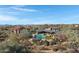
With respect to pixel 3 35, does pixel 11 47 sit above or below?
below

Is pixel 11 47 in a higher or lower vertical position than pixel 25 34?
lower

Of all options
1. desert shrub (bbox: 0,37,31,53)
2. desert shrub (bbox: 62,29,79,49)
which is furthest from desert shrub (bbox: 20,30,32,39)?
desert shrub (bbox: 62,29,79,49)

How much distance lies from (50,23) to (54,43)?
234mm

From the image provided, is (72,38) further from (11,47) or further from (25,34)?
(11,47)

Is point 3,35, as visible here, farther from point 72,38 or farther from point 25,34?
point 72,38

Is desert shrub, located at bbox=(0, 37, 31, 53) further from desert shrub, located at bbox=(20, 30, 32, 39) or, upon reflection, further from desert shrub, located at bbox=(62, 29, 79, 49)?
desert shrub, located at bbox=(62, 29, 79, 49)

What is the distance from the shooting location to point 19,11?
346 cm

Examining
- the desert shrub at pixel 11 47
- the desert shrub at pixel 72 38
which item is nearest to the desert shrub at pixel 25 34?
the desert shrub at pixel 11 47

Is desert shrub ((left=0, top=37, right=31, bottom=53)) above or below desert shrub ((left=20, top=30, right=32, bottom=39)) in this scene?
below

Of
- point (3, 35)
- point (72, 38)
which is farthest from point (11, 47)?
point (72, 38)

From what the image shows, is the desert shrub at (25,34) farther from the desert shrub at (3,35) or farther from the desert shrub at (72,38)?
→ the desert shrub at (72,38)

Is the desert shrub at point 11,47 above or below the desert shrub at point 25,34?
below
